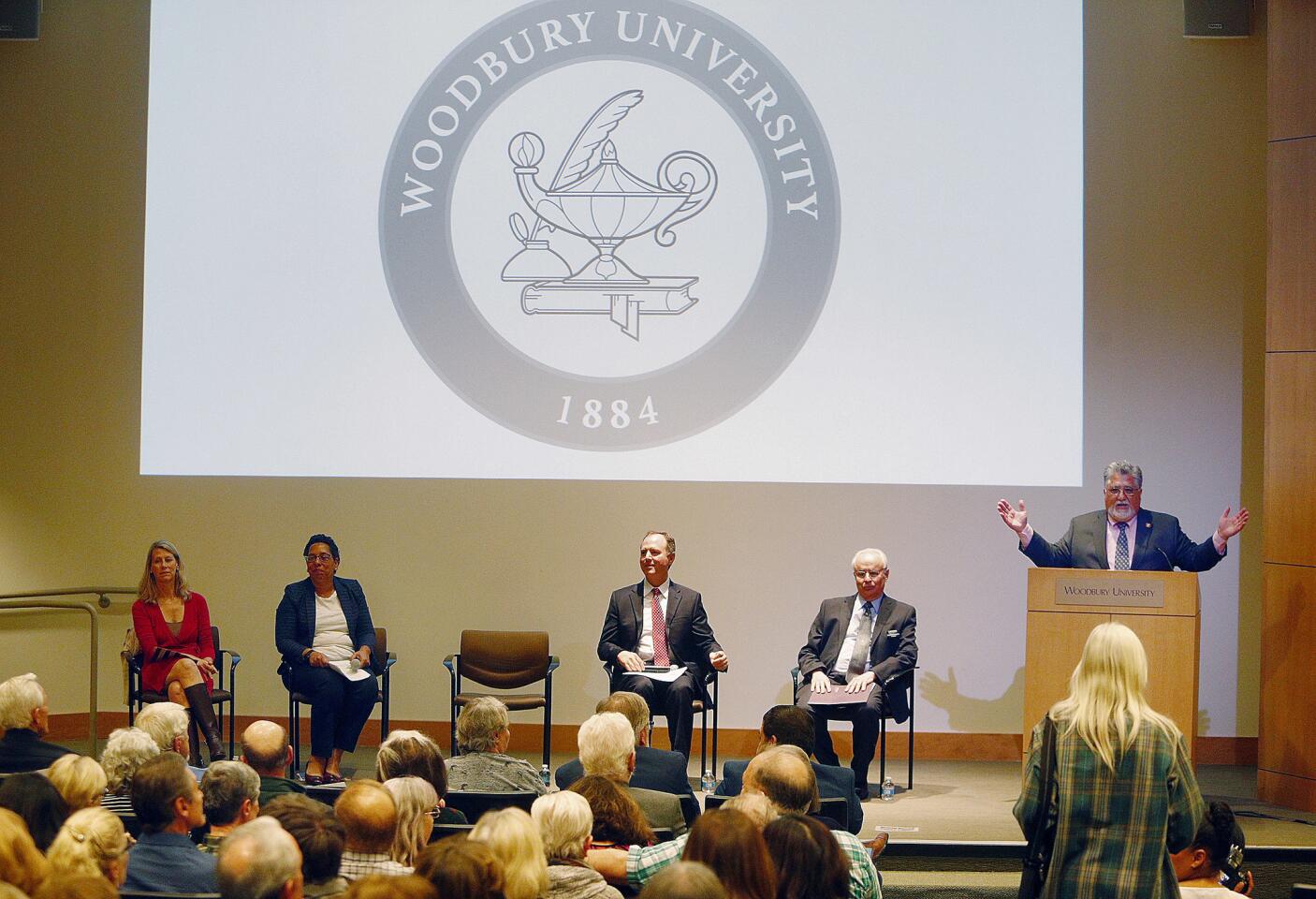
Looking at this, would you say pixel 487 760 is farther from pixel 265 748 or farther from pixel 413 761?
pixel 265 748

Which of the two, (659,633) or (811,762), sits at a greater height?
(659,633)

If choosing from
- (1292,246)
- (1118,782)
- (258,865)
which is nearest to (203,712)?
(258,865)

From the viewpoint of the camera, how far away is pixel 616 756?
12.9 ft

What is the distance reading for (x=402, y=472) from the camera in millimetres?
6766

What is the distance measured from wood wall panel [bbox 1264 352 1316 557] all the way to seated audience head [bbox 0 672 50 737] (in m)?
4.72

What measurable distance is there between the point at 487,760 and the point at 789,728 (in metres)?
0.96

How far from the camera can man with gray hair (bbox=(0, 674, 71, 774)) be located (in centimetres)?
422

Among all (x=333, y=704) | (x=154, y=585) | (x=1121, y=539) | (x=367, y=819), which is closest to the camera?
(x=367, y=819)

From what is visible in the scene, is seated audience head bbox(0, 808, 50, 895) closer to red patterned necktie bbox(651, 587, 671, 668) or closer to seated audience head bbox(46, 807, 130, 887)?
seated audience head bbox(46, 807, 130, 887)

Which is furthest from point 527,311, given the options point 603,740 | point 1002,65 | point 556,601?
point 603,740

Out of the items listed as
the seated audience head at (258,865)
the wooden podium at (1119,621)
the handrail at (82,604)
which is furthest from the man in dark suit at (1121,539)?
the handrail at (82,604)

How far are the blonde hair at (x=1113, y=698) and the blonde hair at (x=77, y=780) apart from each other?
7.81 ft

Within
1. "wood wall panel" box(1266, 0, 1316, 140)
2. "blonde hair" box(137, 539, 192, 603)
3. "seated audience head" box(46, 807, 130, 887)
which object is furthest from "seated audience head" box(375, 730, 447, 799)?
"wood wall panel" box(1266, 0, 1316, 140)

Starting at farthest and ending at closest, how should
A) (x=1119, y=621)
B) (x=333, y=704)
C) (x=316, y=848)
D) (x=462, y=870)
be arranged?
1. (x=333, y=704)
2. (x=1119, y=621)
3. (x=316, y=848)
4. (x=462, y=870)
